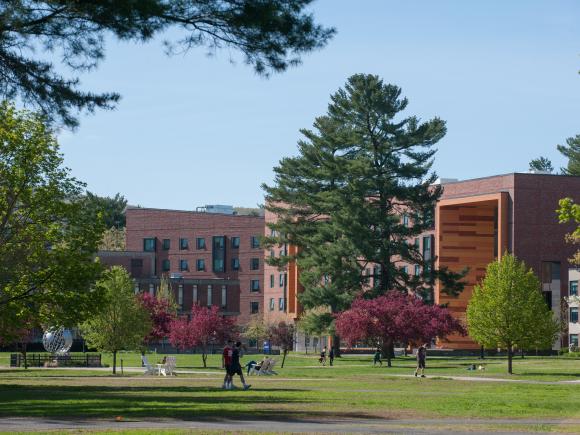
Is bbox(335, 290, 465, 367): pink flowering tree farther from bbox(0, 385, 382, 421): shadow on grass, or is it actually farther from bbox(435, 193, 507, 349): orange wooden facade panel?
bbox(0, 385, 382, 421): shadow on grass

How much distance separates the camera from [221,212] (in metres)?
174

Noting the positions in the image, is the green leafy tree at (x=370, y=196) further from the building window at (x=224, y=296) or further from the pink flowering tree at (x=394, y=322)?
the building window at (x=224, y=296)

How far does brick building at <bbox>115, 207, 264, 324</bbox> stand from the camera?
512ft

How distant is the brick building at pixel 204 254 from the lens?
6147 inches

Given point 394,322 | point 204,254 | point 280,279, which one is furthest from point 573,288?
point 204,254

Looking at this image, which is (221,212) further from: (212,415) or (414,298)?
(212,415)

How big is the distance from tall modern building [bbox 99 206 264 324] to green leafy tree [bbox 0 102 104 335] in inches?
4202

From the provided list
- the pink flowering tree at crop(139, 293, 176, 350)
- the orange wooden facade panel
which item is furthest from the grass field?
the orange wooden facade panel

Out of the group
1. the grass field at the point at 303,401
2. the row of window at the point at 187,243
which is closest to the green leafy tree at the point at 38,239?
the grass field at the point at 303,401

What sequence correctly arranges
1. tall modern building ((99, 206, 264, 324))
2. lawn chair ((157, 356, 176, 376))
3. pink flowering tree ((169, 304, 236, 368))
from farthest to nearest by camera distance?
tall modern building ((99, 206, 264, 324)) → pink flowering tree ((169, 304, 236, 368)) → lawn chair ((157, 356, 176, 376))

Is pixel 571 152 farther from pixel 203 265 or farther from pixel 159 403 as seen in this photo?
pixel 159 403

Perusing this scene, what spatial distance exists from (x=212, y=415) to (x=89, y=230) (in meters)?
19.5

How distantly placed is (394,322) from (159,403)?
46656 millimetres

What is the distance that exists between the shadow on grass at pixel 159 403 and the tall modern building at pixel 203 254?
112693 mm
